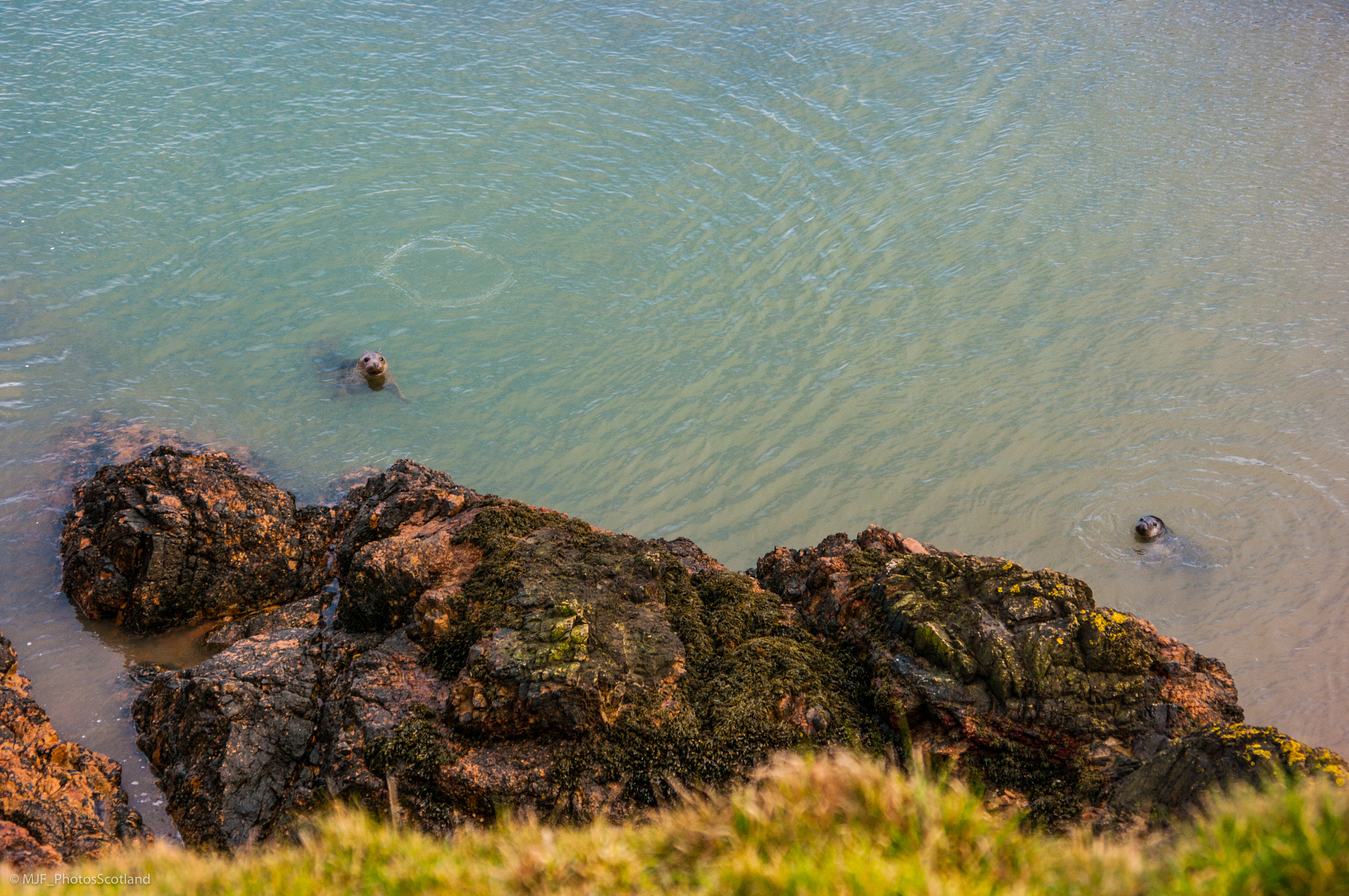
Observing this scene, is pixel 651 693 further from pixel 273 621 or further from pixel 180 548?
pixel 180 548

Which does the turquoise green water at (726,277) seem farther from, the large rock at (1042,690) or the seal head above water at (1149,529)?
the large rock at (1042,690)

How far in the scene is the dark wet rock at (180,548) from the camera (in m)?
8.70

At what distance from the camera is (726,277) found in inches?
623

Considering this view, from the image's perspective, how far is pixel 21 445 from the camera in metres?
11.7

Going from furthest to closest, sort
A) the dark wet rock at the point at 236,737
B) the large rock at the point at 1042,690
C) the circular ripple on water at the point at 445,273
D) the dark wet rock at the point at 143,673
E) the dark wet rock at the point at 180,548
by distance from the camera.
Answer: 1. the circular ripple on water at the point at 445,273
2. the dark wet rock at the point at 180,548
3. the dark wet rock at the point at 143,673
4. the dark wet rock at the point at 236,737
5. the large rock at the point at 1042,690

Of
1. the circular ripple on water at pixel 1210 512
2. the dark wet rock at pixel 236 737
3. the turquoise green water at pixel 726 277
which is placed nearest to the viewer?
the dark wet rock at pixel 236 737

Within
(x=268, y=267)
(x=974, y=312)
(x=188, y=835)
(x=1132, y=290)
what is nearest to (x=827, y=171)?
(x=974, y=312)

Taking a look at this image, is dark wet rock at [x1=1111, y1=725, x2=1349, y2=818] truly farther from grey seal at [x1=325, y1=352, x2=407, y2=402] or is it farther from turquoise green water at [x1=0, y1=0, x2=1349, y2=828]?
grey seal at [x1=325, y1=352, x2=407, y2=402]

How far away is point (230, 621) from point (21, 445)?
5644mm

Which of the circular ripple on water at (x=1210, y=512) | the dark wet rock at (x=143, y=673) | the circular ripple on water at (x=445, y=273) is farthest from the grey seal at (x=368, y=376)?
the circular ripple on water at (x=1210, y=512)

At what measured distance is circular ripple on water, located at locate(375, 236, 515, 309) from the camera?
15.3 m

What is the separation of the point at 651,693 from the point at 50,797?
4527 mm

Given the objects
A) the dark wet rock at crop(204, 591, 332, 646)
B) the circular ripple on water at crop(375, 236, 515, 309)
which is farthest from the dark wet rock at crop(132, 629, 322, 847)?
the circular ripple on water at crop(375, 236, 515, 309)

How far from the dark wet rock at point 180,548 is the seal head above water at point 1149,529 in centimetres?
1037
